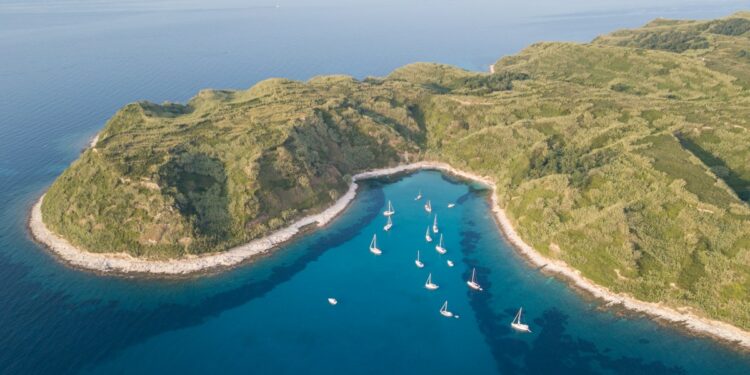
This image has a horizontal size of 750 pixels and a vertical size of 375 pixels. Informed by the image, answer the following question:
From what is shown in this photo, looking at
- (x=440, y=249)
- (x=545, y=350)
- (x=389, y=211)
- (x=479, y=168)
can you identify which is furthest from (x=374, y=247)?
(x=479, y=168)

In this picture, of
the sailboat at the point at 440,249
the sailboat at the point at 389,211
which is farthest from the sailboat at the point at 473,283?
the sailboat at the point at 389,211

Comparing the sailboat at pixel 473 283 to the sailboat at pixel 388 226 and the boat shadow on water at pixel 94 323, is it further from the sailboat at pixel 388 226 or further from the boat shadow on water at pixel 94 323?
the boat shadow on water at pixel 94 323

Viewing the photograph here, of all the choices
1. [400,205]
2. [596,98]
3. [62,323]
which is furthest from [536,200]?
[62,323]

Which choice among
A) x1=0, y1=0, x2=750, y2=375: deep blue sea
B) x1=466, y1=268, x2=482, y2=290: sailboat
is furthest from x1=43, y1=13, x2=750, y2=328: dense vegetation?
x1=466, y1=268, x2=482, y2=290: sailboat

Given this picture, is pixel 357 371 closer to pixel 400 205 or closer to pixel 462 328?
pixel 462 328

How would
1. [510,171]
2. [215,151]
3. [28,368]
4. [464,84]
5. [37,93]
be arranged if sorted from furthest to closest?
[37,93], [464,84], [510,171], [215,151], [28,368]

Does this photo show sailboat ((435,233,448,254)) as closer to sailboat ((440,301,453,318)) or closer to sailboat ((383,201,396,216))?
Result: sailboat ((383,201,396,216))

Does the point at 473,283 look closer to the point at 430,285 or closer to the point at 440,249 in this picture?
the point at 430,285

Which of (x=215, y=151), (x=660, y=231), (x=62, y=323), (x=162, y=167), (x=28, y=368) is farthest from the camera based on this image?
(x=215, y=151)
